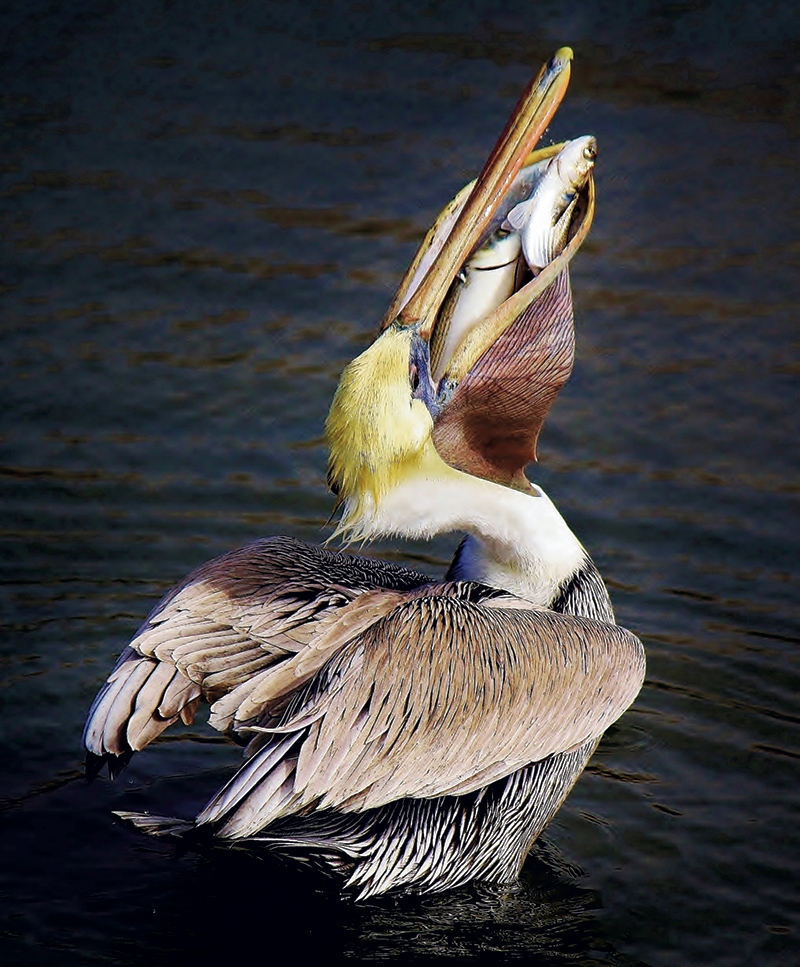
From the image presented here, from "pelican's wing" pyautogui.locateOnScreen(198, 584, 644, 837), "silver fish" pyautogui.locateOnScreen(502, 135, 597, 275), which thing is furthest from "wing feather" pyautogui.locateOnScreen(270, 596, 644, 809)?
"silver fish" pyautogui.locateOnScreen(502, 135, 597, 275)

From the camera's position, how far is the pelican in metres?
3.58

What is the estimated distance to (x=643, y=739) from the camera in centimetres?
456

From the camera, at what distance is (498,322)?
3828 millimetres

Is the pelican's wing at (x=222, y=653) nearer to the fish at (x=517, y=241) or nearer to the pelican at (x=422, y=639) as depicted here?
the pelican at (x=422, y=639)

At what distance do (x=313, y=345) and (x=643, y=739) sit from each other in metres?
2.33

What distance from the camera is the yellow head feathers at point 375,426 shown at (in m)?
3.58

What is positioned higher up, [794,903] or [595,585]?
[595,585]

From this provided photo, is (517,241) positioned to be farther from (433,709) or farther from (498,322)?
(433,709)

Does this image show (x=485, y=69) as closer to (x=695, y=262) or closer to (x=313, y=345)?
(x=695, y=262)

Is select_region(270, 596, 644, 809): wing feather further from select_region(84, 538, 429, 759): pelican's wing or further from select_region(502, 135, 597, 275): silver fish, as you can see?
select_region(502, 135, 597, 275): silver fish

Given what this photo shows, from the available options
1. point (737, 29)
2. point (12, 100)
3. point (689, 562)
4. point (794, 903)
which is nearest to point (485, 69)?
point (737, 29)

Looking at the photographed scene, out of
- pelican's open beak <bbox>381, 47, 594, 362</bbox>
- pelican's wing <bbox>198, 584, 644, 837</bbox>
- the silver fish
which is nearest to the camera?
pelican's wing <bbox>198, 584, 644, 837</bbox>

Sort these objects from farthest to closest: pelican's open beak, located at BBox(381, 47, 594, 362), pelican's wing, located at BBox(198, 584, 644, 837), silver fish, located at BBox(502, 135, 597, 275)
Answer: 1. silver fish, located at BBox(502, 135, 597, 275)
2. pelican's open beak, located at BBox(381, 47, 594, 362)
3. pelican's wing, located at BBox(198, 584, 644, 837)

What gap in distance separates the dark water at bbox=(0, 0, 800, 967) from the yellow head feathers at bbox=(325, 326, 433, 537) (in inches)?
38.3
